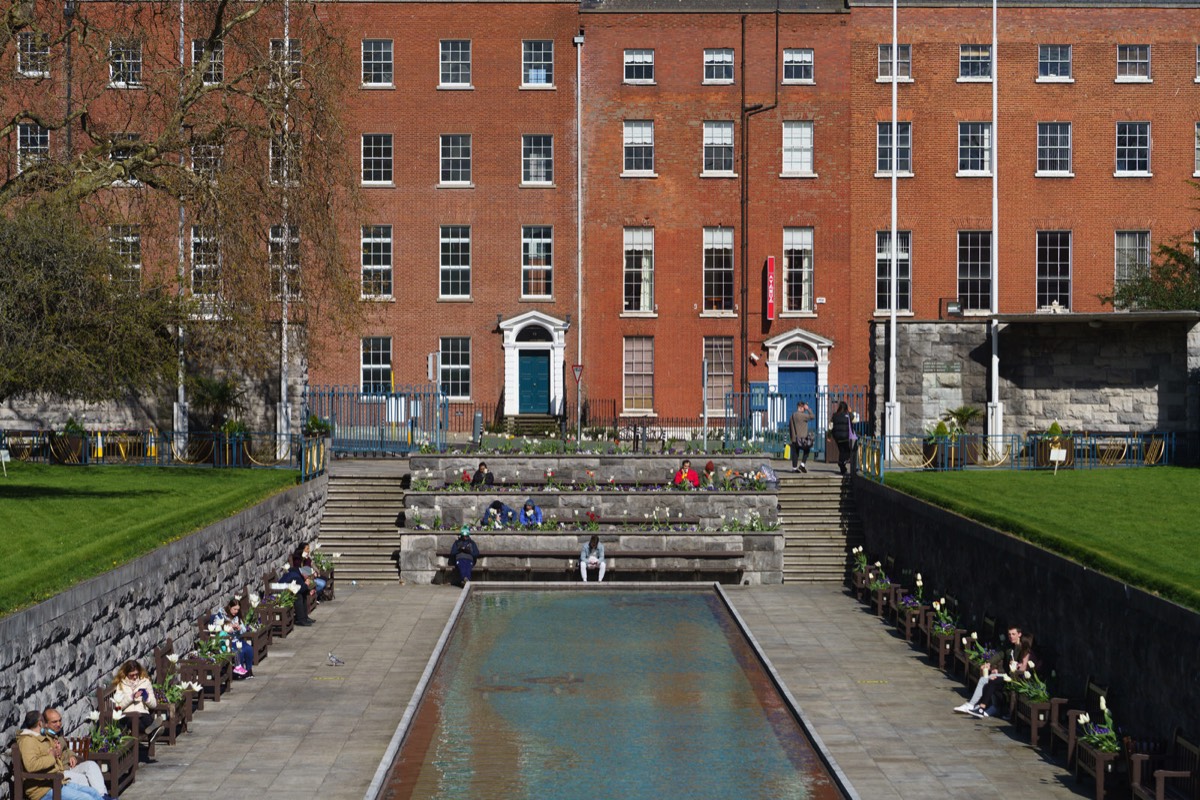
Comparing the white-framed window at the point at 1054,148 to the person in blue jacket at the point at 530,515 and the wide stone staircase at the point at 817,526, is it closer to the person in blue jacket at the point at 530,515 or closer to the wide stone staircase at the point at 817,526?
the wide stone staircase at the point at 817,526

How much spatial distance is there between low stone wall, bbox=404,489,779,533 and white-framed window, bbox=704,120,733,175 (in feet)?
73.5

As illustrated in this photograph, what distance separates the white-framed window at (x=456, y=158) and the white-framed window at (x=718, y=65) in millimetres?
8620

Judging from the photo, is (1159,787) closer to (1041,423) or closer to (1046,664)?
(1046,664)

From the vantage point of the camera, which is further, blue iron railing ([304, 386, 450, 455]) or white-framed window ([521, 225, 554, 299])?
white-framed window ([521, 225, 554, 299])

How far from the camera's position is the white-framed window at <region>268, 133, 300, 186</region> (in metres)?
35.3

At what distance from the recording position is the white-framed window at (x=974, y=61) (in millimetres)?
57156

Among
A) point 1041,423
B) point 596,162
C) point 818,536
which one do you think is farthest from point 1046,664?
point 596,162

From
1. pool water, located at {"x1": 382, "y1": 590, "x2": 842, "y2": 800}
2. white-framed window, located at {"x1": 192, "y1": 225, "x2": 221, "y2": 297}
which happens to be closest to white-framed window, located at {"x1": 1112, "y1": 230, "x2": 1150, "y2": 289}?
pool water, located at {"x1": 382, "y1": 590, "x2": 842, "y2": 800}

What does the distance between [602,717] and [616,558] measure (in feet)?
44.0

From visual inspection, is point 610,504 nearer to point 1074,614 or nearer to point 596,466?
Result: point 596,466

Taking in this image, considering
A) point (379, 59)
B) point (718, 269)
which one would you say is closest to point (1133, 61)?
point (718, 269)

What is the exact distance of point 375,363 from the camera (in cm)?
5653

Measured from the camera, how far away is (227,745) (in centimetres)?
1962

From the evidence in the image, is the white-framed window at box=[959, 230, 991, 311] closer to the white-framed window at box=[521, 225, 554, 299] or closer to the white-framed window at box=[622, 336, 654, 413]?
the white-framed window at box=[622, 336, 654, 413]
